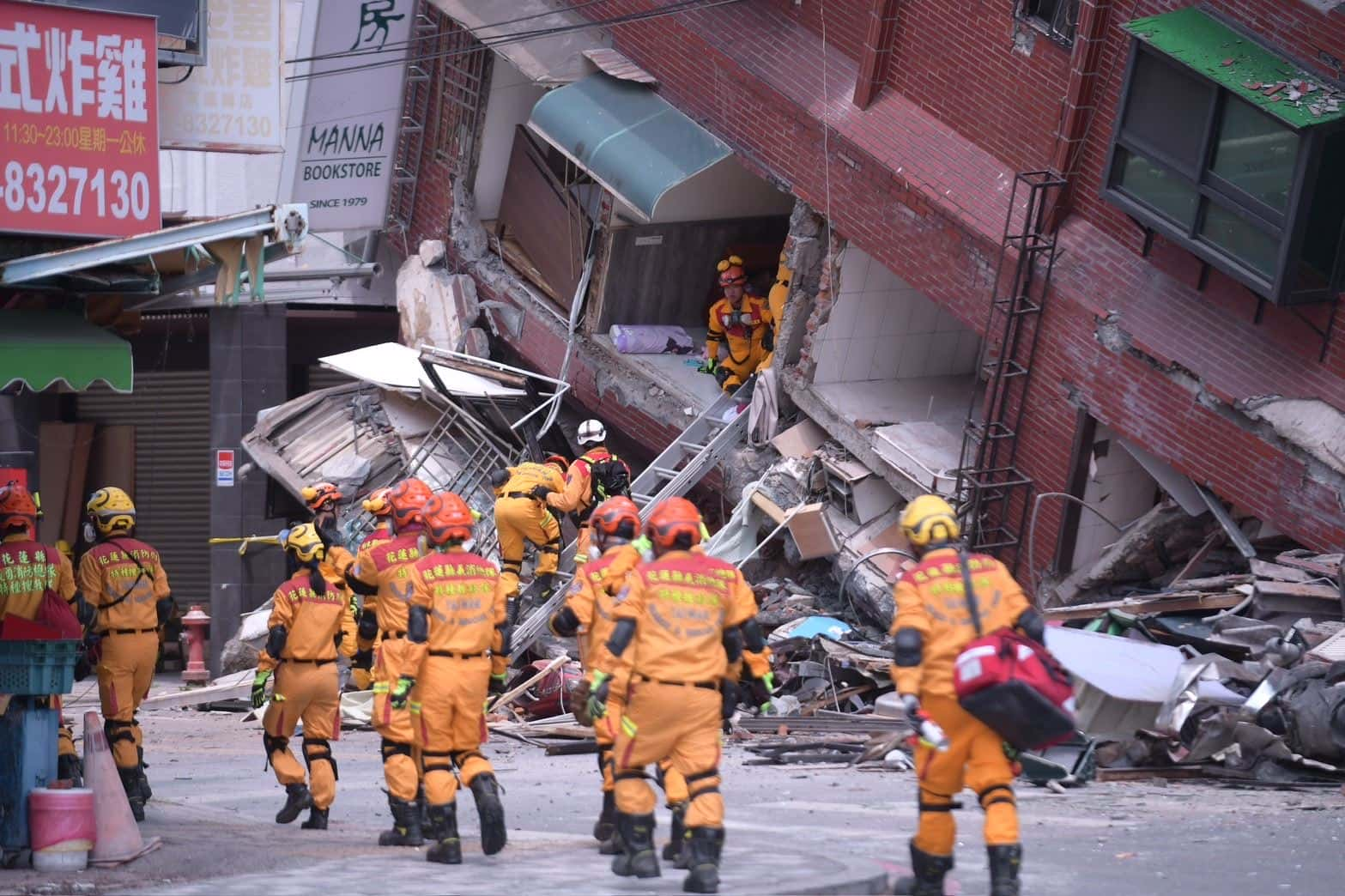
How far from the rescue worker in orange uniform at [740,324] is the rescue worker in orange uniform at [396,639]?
28.3ft

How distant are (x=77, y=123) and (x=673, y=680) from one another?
4.24 m

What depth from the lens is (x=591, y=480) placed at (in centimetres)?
1653

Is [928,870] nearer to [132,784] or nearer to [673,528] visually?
[673,528]

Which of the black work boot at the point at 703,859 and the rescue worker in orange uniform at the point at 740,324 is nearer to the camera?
the black work boot at the point at 703,859

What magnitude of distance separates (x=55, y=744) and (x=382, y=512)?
404cm

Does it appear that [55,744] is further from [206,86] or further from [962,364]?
[962,364]

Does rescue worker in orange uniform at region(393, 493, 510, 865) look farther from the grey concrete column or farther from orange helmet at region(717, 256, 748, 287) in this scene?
the grey concrete column

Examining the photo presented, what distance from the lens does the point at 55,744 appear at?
977 centimetres

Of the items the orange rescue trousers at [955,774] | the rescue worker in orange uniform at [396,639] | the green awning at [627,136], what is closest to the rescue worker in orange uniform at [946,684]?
the orange rescue trousers at [955,774]

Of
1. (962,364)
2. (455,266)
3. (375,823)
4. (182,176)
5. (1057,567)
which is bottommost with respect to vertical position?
(375,823)

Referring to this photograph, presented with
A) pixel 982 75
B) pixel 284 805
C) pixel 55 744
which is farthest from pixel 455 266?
pixel 55 744

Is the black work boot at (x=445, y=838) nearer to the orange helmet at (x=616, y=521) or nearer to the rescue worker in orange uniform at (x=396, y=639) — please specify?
the rescue worker in orange uniform at (x=396, y=639)

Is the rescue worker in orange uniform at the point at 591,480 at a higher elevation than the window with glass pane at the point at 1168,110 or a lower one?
lower

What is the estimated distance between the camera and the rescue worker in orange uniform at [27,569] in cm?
977
